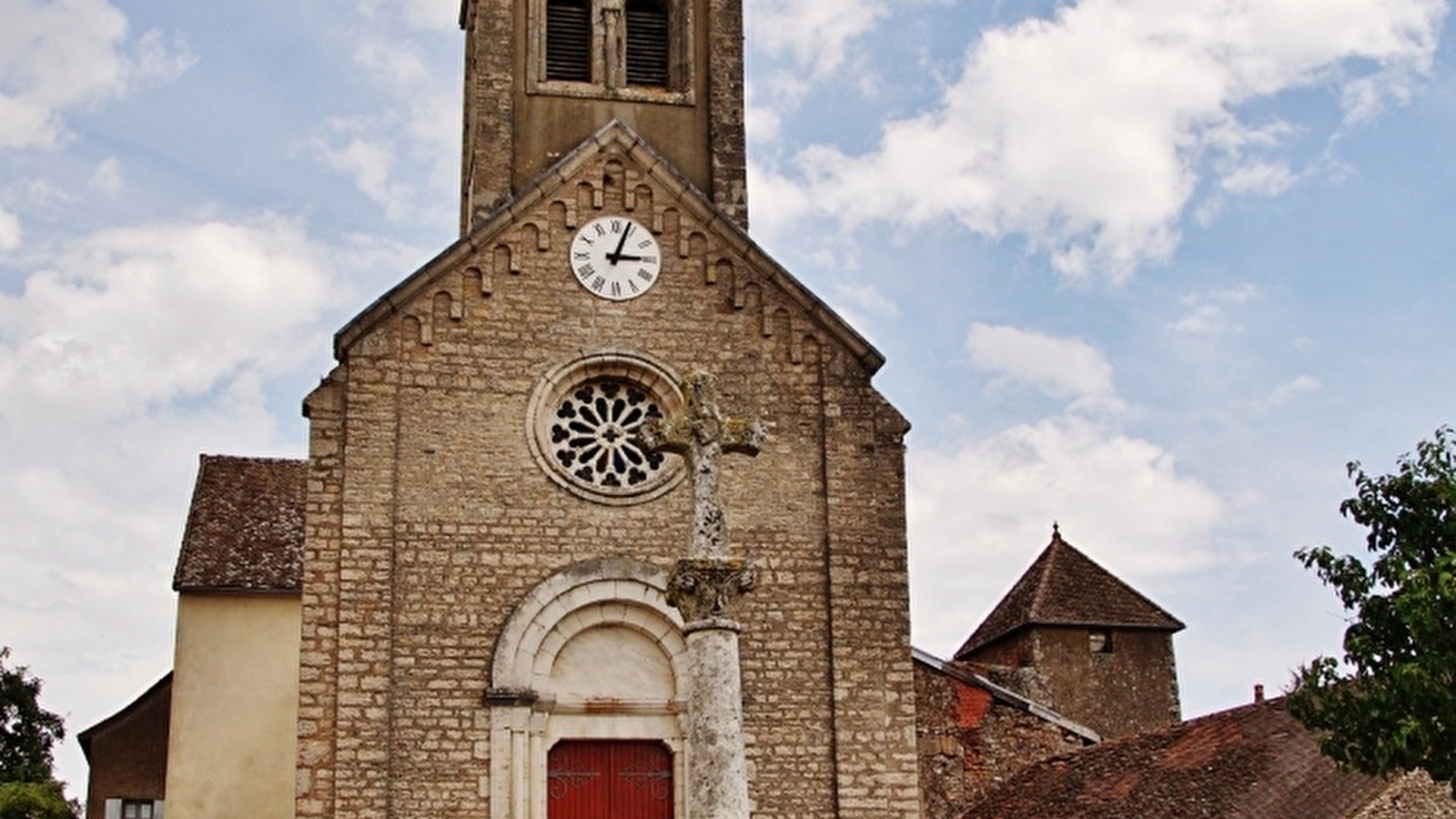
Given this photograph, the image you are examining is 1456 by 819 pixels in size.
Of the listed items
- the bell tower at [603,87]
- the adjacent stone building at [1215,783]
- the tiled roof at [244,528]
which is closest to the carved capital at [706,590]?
the adjacent stone building at [1215,783]

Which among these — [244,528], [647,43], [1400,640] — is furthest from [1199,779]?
[244,528]

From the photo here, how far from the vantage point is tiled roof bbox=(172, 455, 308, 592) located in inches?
913

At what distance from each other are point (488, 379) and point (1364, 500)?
879 centimetres

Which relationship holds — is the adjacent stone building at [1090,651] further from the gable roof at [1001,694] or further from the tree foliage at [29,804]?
the tree foliage at [29,804]

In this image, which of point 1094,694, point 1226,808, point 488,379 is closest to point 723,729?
point 488,379

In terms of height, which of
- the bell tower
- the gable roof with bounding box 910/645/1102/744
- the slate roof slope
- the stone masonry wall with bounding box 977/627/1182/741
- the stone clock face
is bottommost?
the gable roof with bounding box 910/645/1102/744

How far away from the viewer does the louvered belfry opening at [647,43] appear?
871 inches

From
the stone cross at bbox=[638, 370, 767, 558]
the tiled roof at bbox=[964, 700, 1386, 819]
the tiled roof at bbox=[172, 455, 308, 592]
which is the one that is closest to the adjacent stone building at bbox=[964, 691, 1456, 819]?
the tiled roof at bbox=[964, 700, 1386, 819]

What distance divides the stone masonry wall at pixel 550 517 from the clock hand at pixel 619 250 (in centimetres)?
23

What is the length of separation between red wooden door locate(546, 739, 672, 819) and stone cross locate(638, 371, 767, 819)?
5.27 m

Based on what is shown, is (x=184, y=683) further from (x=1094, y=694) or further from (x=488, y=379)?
(x=1094, y=694)

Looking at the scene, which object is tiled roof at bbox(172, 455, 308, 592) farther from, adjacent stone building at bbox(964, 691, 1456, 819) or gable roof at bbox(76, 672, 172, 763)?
adjacent stone building at bbox(964, 691, 1456, 819)

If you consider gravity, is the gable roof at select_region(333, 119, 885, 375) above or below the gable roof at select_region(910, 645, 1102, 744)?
above

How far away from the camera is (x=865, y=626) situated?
1852 cm
